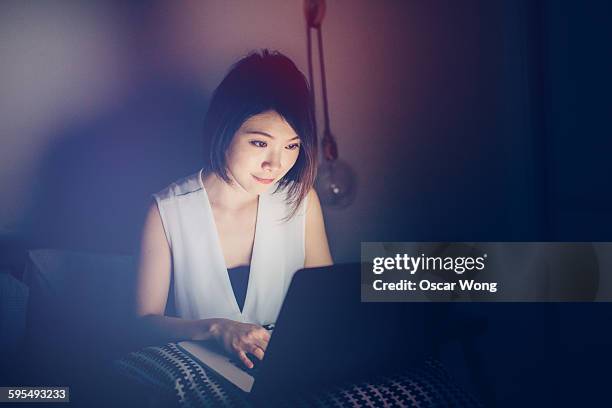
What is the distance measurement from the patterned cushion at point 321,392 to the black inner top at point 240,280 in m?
0.17

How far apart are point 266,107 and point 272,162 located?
0.12 m

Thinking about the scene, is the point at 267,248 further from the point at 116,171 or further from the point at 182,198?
the point at 116,171

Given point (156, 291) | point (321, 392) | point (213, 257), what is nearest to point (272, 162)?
point (213, 257)

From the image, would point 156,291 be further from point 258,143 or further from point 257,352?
point 258,143

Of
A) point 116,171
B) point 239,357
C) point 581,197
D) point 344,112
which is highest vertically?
point 344,112

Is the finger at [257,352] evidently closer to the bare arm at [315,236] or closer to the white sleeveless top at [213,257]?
the white sleeveless top at [213,257]

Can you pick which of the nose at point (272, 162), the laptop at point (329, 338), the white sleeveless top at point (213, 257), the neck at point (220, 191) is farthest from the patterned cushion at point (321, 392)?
the nose at point (272, 162)

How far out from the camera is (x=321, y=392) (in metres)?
0.93

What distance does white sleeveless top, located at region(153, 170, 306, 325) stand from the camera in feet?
3.67

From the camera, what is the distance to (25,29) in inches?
44.7

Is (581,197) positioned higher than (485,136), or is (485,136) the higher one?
(485,136)

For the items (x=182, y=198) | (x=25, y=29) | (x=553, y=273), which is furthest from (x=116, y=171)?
(x=553, y=273)

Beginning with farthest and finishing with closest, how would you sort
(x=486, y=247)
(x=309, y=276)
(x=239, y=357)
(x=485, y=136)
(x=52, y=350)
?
(x=485, y=136) < (x=486, y=247) < (x=52, y=350) < (x=239, y=357) < (x=309, y=276)

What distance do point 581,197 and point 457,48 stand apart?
1.58 feet
